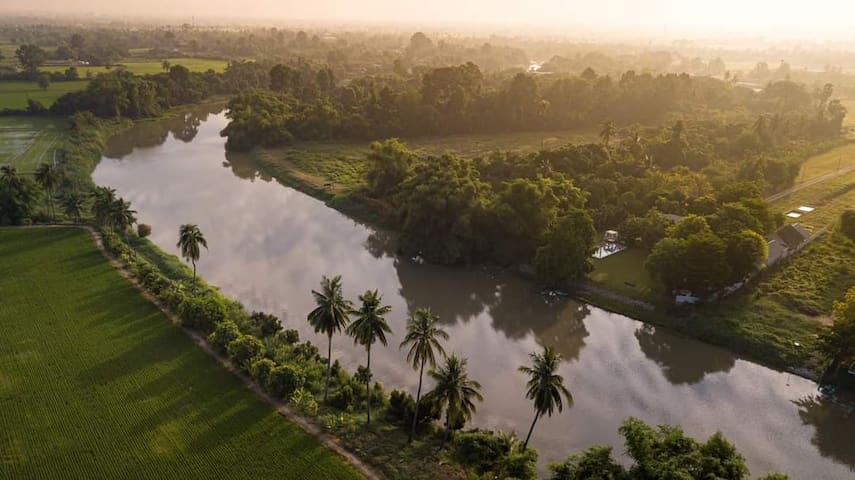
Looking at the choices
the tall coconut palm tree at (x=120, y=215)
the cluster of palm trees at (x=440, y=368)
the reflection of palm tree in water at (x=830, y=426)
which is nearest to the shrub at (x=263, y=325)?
the cluster of palm trees at (x=440, y=368)

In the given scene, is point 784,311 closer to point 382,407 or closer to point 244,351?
point 382,407

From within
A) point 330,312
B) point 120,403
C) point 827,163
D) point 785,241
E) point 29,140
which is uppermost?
point 827,163

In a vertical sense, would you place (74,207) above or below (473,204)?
below

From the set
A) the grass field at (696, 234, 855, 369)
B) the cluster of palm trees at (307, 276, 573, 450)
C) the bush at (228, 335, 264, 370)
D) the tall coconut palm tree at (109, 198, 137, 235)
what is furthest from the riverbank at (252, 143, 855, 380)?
the tall coconut palm tree at (109, 198, 137, 235)

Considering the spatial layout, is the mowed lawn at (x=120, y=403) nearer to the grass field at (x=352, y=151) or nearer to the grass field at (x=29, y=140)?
the grass field at (x=352, y=151)

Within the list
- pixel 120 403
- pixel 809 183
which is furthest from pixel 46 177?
pixel 809 183

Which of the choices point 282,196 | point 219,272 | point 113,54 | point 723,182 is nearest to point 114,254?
point 219,272
